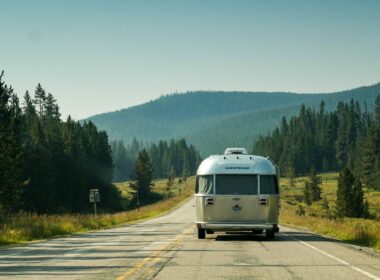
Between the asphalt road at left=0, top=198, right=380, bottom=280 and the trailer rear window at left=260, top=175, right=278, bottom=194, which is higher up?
the trailer rear window at left=260, top=175, right=278, bottom=194

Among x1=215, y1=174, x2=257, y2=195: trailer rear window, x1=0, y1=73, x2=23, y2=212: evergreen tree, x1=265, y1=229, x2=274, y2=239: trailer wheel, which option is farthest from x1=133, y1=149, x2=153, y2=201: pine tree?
x1=215, y1=174, x2=257, y2=195: trailer rear window

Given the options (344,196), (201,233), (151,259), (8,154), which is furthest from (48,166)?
(151,259)

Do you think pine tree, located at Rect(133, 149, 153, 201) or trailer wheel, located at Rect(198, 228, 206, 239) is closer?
trailer wheel, located at Rect(198, 228, 206, 239)

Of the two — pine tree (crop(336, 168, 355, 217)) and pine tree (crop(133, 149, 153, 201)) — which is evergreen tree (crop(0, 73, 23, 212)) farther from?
pine tree (crop(133, 149, 153, 201))

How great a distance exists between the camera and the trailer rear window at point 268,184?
77.8ft

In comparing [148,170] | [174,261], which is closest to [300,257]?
[174,261]

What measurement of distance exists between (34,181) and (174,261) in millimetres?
72354

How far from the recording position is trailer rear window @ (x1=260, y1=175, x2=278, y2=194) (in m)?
23.7

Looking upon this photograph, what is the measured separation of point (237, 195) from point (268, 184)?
4.62 ft

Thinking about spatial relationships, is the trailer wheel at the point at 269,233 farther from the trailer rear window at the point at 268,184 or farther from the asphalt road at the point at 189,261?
the asphalt road at the point at 189,261

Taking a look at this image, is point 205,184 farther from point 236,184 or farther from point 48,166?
point 48,166

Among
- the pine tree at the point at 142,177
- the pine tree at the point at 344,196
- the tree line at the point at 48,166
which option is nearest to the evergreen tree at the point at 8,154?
the tree line at the point at 48,166

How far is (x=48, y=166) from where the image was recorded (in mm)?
90625

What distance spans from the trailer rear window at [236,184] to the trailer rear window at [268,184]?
0.27 metres
